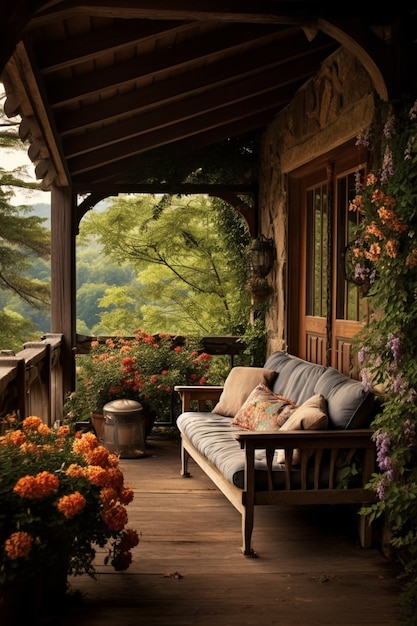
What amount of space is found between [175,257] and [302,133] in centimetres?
630

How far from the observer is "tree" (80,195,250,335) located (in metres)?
11.3

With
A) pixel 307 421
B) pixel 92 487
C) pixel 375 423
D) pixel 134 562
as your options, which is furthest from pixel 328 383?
pixel 92 487

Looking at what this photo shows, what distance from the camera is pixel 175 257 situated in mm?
11758

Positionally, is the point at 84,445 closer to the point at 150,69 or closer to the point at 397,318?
the point at 397,318

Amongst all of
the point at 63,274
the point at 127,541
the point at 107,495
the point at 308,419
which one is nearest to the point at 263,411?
the point at 308,419

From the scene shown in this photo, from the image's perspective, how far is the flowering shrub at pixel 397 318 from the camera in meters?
3.30

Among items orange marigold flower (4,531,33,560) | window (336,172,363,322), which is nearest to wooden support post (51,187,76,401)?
window (336,172,363,322)

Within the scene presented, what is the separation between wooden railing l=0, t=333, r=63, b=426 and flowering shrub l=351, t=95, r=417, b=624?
1.76 meters

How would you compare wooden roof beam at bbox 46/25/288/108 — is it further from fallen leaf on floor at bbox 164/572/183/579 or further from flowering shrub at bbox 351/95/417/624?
fallen leaf on floor at bbox 164/572/183/579

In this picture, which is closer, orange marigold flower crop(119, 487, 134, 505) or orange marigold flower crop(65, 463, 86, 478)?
orange marigold flower crop(65, 463, 86, 478)

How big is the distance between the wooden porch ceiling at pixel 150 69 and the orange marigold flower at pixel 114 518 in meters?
1.77

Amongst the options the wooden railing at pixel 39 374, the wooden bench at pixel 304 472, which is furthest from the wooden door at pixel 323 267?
the wooden railing at pixel 39 374

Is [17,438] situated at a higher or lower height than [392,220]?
lower

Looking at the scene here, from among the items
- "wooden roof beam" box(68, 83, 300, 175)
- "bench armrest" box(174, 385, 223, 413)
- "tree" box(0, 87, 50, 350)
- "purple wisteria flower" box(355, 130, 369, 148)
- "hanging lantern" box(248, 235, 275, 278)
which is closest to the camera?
"purple wisteria flower" box(355, 130, 369, 148)
